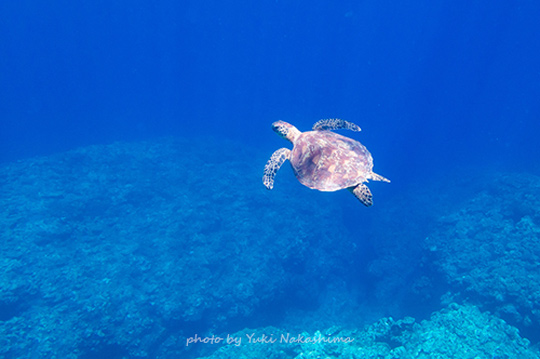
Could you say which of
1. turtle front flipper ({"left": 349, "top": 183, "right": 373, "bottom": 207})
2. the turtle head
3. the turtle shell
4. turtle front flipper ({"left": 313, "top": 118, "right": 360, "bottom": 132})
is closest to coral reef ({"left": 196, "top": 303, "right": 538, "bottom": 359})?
turtle front flipper ({"left": 349, "top": 183, "right": 373, "bottom": 207})

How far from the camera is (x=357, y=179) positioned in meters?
4.72

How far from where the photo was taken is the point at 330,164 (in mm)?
5004

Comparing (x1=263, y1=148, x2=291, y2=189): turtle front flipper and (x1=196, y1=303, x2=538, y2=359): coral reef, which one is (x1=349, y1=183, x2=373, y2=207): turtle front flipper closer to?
(x1=263, y1=148, x2=291, y2=189): turtle front flipper

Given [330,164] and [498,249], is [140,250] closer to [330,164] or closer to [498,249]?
[330,164]

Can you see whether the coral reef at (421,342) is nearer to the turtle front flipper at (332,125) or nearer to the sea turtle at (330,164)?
the sea turtle at (330,164)

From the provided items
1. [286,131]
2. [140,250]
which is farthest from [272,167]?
[140,250]

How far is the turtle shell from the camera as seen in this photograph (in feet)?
15.6

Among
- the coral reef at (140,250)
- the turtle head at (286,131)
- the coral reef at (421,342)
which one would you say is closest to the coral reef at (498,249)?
the coral reef at (421,342)

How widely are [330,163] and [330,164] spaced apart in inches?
1.0

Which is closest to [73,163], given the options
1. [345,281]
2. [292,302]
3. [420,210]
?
[292,302]

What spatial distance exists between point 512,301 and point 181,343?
10.8 m

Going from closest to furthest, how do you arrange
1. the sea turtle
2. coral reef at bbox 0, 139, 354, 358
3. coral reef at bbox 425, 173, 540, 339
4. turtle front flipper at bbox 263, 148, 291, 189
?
1. the sea turtle
2. turtle front flipper at bbox 263, 148, 291, 189
3. coral reef at bbox 425, 173, 540, 339
4. coral reef at bbox 0, 139, 354, 358

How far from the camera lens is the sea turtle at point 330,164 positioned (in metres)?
4.73

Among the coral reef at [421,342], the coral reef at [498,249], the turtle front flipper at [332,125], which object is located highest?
the turtle front flipper at [332,125]
